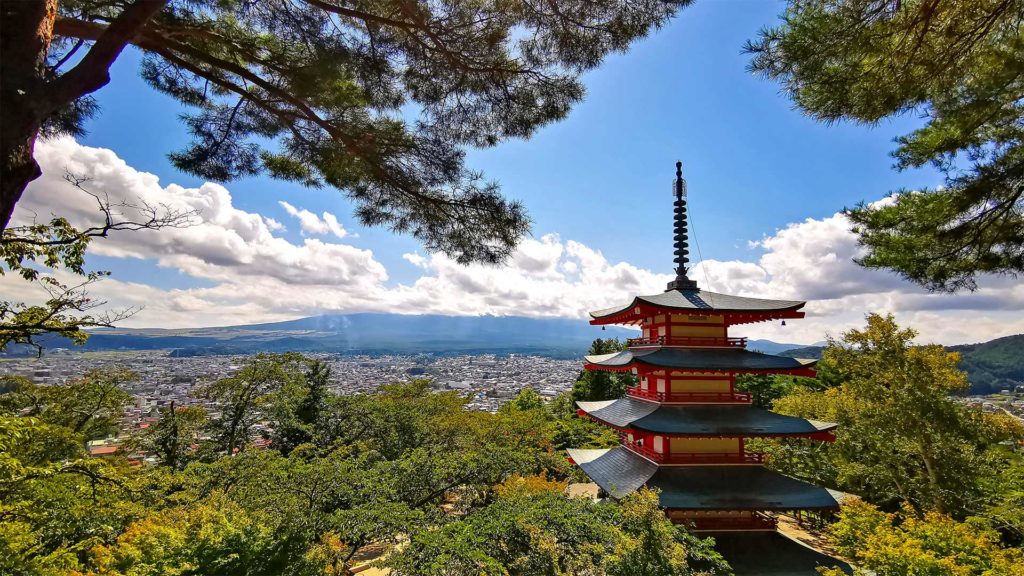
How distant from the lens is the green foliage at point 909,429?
34.5 feet

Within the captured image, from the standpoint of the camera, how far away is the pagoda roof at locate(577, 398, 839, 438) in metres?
8.41

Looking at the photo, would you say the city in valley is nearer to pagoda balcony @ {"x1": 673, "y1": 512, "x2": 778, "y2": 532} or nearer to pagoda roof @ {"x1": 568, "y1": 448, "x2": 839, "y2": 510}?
pagoda roof @ {"x1": 568, "y1": 448, "x2": 839, "y2": 510}

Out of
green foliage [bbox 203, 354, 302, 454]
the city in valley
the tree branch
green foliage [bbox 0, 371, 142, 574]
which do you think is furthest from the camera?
the city in valley

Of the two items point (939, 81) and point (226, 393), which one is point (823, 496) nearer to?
point (939, 81)

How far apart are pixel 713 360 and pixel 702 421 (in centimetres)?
137

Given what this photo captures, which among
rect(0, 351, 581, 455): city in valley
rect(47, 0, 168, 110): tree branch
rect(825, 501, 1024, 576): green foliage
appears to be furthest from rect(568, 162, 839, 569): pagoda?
rect(0, 351, 581, 455): city in valley

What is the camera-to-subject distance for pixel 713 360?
9.16 metres

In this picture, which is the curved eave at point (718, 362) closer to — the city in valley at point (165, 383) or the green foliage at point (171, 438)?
the city in valley at point (165, 383)

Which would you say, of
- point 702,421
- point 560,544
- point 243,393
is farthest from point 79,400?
point 702,421

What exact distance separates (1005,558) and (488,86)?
34.4ft

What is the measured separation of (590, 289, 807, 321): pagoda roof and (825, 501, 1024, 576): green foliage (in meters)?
4.32

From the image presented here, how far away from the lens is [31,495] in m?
5.76

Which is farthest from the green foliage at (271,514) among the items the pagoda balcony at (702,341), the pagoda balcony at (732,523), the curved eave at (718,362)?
the pagoda balcony at (702,341)

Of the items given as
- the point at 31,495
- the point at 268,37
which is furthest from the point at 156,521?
the point at 268,37
